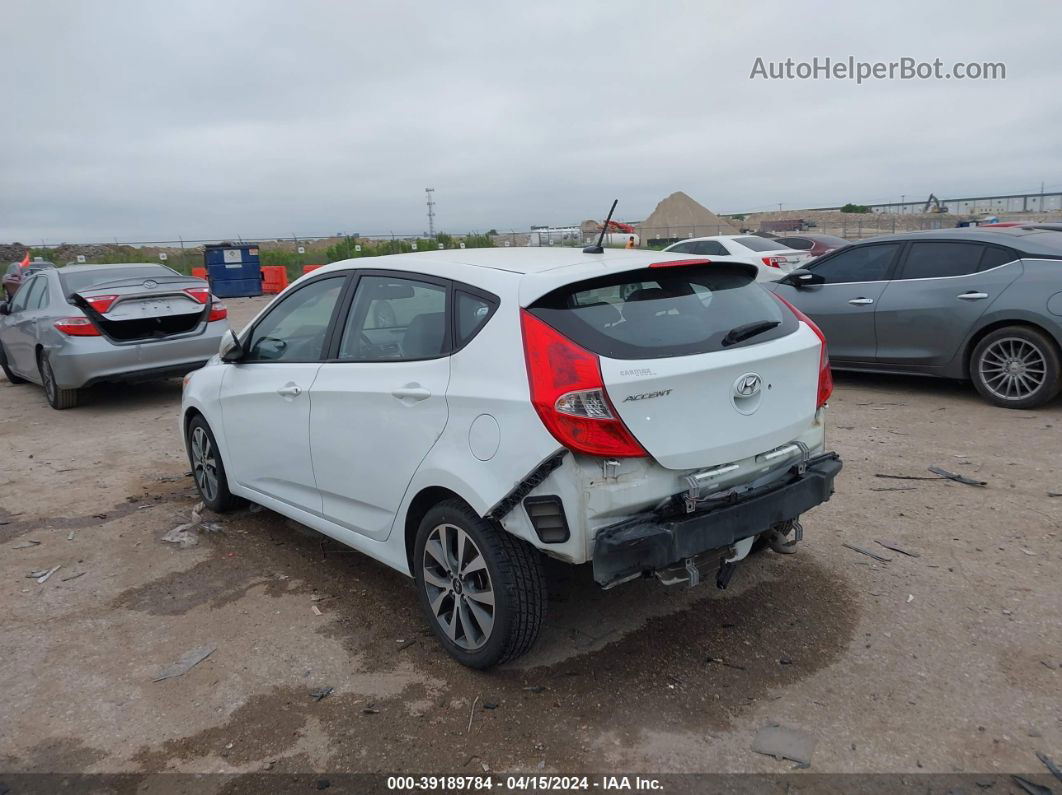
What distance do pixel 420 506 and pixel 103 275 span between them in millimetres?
8173

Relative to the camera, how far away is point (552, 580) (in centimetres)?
441

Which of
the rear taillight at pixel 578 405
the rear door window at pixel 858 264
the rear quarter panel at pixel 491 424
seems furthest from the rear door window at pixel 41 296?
the rear door window at pixel 858 264

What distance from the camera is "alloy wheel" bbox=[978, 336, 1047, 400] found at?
7.29 metres

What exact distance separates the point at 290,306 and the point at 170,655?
2.00m

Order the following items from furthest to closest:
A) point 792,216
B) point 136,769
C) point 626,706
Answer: point 792,216, point 626,706, point 136,769

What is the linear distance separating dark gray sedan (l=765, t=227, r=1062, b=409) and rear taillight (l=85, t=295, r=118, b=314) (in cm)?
747

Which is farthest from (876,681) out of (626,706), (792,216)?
(792,216)

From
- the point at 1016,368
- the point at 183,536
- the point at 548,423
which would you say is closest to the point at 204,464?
the point at 183,536

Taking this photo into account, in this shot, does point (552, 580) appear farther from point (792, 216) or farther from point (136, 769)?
point (792, 216)

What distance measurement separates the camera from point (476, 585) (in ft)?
11.3

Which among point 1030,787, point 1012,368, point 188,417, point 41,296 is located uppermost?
point 41,296

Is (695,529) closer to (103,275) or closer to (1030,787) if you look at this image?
(1030,787)

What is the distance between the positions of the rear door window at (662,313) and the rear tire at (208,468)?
3.16 meters

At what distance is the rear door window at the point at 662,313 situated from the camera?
319 centimetres
